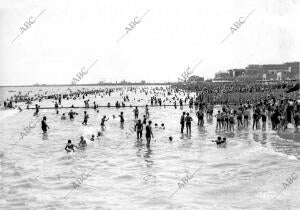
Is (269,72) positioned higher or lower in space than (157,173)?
higher

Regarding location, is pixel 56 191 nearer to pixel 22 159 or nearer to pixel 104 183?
pixel 104 183

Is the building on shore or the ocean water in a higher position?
the building on shore

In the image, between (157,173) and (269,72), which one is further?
(269,72)

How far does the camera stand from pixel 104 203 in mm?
12703

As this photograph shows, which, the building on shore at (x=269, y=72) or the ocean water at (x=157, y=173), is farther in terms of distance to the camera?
the building on shore at (x=269, y=72)

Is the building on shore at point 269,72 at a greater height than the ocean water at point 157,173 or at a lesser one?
greater

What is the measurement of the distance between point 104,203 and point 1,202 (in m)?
3.33

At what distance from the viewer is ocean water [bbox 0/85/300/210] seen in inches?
504

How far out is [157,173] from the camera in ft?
53.9

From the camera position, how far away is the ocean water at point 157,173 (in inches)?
504

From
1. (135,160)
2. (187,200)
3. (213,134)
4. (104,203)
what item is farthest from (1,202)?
(213,134)

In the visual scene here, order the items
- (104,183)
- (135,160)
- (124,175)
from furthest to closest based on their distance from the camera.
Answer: (135,160) < (124,175) < (104,183)

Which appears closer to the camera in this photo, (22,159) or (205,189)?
(205,189)

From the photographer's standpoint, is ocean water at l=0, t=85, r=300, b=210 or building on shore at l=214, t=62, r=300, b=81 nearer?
ocean water at l=0, t=85, r=300, b=210
